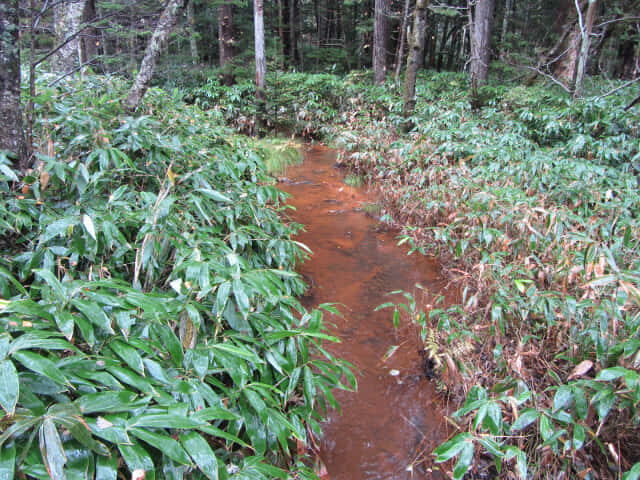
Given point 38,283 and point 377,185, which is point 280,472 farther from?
point 377,185

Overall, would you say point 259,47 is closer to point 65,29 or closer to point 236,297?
point 65,29

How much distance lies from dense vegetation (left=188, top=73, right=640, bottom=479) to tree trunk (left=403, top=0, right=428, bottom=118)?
256mm

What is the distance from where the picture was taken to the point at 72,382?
104cm

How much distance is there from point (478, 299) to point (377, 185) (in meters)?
3.22

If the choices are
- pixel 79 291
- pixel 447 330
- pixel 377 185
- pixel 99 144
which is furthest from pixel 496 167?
pixel 79 291

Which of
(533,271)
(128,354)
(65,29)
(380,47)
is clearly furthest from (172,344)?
(380,47)

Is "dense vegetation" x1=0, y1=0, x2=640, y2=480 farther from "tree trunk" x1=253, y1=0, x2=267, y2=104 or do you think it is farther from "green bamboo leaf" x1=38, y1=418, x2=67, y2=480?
"tree trunk" x1=253, y1=0, x2=267, y2=104

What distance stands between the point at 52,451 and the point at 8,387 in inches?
7.0

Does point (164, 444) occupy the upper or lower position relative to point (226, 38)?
lower

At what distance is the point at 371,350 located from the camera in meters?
2.74

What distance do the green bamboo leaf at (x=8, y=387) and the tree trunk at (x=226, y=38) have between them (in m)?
10.3

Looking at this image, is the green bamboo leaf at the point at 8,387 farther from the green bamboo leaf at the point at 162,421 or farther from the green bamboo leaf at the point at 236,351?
the green bamboo leaf at the point at 236,351

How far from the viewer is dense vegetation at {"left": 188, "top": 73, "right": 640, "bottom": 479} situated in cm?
169

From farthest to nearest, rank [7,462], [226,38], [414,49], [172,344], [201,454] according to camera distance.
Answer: [226,38], [414,49], [172,344], [201,454], [7,462]
